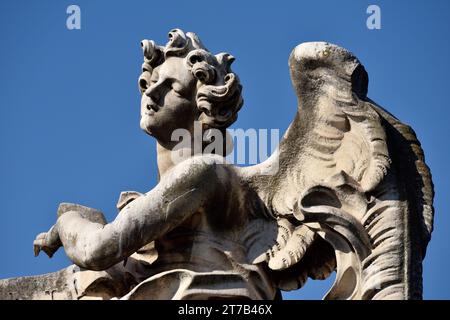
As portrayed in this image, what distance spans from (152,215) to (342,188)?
4.67ft

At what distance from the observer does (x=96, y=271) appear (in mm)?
19109

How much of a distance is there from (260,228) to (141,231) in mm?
921

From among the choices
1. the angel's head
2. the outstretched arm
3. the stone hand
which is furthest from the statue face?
the stone hand

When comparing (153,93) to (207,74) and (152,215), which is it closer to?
(207,74)

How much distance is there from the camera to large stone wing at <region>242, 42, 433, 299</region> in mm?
18594

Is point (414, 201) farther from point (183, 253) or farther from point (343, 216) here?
point (183, 253)

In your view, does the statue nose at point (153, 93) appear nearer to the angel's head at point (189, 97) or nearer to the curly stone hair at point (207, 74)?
the angel's head at point (189, 97)

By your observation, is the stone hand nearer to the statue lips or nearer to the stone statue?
the stone statue

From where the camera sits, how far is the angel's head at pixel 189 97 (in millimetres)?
19391

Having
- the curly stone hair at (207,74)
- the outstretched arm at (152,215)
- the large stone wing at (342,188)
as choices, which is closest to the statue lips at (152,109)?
the curly stone hair at (207,74)

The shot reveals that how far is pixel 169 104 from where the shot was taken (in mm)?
19406

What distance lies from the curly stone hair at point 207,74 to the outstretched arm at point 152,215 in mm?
564

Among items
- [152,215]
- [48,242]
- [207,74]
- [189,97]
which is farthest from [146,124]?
[48,242]
